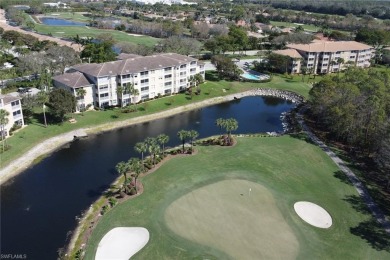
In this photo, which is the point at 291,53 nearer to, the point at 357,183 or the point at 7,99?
the point at 357,183

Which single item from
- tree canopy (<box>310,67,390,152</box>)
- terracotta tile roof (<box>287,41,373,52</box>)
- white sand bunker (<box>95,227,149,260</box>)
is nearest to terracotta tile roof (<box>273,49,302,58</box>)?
terracotta tile roof (<box>287,41,373,52</box>)

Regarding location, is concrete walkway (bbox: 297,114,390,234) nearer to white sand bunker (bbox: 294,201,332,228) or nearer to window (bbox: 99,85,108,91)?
white sand bunker (bbox: 294,201,332,228)

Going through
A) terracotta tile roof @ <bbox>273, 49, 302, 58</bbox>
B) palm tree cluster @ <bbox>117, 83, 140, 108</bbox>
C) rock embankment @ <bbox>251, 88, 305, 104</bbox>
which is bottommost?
rock embankment @ <bbox>251, 88, 305, 104</bbox>

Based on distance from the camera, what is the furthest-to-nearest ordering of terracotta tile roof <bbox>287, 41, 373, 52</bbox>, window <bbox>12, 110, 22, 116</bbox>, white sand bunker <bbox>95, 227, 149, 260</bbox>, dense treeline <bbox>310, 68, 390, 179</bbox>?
terracotta tile roof <bbox>287, 41, 373, 52</bbox>, window <bbox>12, 110, 22, 116</bbox>, dense treeline <bbox>310, 68, 390, 179</bbox>, white sand bunker <bbox>95, 227, 149, 260</bbox>

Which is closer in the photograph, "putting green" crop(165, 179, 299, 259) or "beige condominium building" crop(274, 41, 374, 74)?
"putting green" crop(165, 179, 299, 259)

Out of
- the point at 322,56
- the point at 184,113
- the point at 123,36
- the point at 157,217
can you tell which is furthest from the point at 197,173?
the point at 123,36

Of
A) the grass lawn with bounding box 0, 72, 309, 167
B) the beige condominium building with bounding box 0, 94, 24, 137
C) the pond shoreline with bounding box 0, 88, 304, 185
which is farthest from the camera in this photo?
the beige condominium building with bounding box 0, 94, 24, 137
